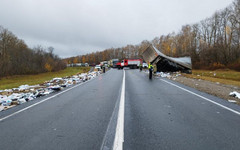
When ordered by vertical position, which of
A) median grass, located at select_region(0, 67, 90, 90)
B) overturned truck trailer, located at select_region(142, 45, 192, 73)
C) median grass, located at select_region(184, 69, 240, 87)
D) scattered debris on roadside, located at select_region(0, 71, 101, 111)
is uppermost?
overturned truck trailer, located at select_region(142, 45, 192, 73)

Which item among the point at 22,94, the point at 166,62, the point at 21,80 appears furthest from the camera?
the point at 21,80

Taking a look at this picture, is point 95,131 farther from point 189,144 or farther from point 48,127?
point 189,144

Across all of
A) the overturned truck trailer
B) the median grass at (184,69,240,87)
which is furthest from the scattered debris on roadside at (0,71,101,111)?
the median grass at (184,69,240,87)

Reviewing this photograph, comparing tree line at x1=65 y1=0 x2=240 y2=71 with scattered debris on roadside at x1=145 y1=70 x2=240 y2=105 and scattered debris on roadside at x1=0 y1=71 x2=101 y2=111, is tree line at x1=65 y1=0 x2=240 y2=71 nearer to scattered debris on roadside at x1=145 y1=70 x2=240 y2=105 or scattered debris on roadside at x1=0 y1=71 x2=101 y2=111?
scattered debris on roadside at x1=145 y1=70 x2=240 y2=105

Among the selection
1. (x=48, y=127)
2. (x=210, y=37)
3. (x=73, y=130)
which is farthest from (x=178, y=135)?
(x=210, y=37)

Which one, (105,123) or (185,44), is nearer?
(105,123)

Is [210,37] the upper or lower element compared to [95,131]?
upper

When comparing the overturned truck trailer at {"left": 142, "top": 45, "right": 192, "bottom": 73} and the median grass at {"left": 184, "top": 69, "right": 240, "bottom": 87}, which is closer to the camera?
the median grass at {"left": 184, "top": 69, "right": 240, "bottom": 87}

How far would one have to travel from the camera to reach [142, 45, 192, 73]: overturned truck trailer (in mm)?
19438

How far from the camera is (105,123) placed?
3.48 meters

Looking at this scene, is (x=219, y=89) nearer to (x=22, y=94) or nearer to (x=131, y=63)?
(x=22, y=94)

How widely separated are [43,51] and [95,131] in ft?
221

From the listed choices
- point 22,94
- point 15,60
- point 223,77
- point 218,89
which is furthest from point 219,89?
point 15,60

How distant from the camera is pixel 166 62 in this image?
823 inches
